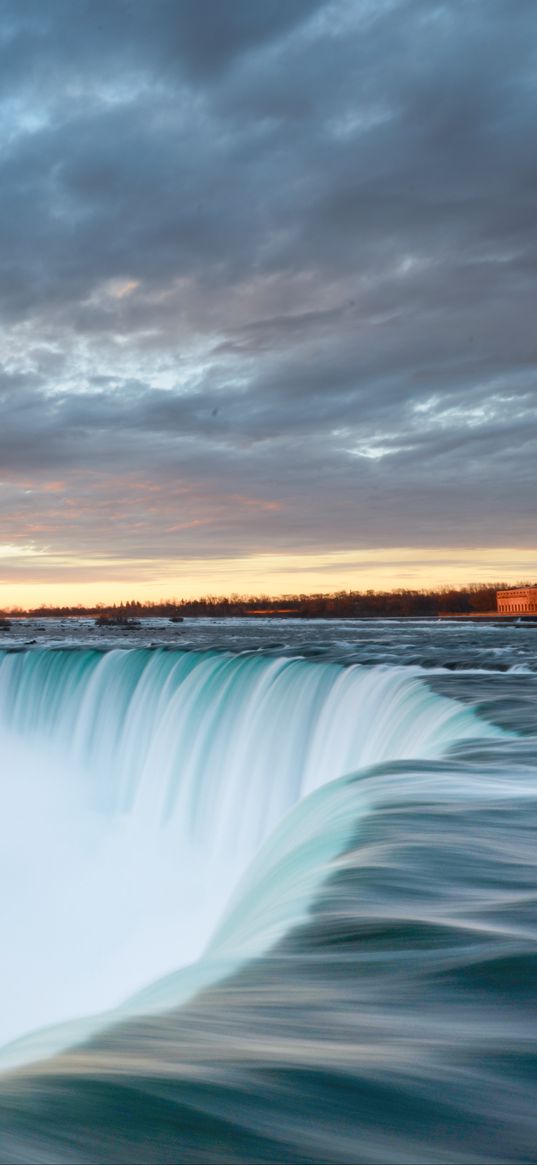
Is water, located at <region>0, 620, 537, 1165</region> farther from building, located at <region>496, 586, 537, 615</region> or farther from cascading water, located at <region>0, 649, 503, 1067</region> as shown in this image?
building, located at <region>496, 586, 537, 615</region>

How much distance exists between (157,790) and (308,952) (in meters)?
14.6

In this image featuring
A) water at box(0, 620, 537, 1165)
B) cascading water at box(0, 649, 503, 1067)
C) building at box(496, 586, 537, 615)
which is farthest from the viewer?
building at box(496, 586, 537, 615)

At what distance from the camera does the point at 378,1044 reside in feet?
10.0

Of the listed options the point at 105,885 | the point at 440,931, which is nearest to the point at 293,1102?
the point at 440,931

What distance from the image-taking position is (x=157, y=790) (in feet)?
59.9

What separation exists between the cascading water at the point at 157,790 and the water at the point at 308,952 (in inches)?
2.5

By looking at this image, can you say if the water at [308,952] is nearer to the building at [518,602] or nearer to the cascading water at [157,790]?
the cascading water at [157,790]

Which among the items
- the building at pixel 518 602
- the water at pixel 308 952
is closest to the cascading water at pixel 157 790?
the water at pixel 308 952

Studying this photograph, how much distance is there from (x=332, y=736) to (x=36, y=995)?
590cm

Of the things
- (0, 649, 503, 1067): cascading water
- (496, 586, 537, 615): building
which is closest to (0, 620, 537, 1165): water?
(0, 649, 503, 1067): cascading water

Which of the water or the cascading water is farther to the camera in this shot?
the cascading water

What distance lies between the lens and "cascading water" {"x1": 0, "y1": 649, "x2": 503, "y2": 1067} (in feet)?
40.4

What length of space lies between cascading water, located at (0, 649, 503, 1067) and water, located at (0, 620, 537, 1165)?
6 cm

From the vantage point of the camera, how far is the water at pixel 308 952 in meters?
2.52
